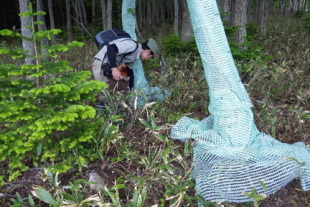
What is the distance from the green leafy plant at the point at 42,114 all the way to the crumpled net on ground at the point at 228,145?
3.73 feet

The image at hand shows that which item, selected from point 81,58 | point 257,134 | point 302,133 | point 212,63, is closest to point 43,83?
point 212,63

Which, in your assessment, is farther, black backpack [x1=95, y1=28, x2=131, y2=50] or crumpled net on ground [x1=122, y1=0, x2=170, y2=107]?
crumpled net on ground [x1=122, y1=0, x2=170, y2=107]

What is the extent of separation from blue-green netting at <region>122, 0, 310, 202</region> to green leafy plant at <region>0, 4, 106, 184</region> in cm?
113

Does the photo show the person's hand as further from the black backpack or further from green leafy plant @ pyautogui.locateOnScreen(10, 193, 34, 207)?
green leafy plant @ pyautogui.locateOnScreen(10, 193, 34, 207)

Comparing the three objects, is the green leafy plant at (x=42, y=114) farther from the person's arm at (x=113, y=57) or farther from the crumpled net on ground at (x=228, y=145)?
the crumpled net on ground at (x=228, y=145)

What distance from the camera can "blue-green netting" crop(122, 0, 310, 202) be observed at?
2.14 metres

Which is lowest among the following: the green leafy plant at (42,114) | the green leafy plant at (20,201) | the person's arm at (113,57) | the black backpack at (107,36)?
the green leafy plant at (20,201)

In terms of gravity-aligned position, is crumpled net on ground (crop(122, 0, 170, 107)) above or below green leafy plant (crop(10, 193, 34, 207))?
above

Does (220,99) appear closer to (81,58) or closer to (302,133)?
(302,133)

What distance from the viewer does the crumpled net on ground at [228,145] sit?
214 centimetres

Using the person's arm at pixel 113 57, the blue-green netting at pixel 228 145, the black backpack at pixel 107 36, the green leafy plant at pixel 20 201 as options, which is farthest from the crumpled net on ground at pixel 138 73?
the green leafy plant at pixel 20 201

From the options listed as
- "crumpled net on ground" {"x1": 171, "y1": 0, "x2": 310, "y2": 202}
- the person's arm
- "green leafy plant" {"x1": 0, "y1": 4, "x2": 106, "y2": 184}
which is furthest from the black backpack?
"crumpled net on ground" {"x1": 171, "y1": 0, "x2": 310, "y2": 202}

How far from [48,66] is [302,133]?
3060 mm

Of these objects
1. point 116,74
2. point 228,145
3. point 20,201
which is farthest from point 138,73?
point 20,201
